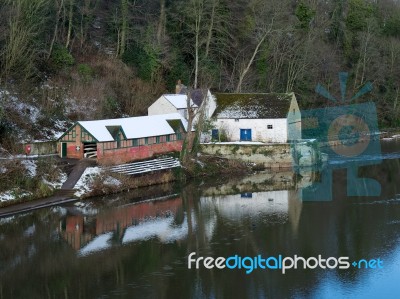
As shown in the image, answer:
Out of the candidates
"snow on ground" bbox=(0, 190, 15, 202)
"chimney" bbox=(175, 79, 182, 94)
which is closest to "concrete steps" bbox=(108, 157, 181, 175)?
"snow on ground" bbox=(0, 190, 15, 202)

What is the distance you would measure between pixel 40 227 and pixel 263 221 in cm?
851

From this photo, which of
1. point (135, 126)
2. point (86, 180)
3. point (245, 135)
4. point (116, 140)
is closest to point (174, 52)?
point (245, 135)

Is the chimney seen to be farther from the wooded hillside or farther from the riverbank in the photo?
the riverbank

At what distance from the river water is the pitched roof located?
8.27m

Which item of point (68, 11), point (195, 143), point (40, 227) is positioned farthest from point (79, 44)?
point (40, 227)

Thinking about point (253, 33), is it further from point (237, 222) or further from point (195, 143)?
point (237, 222)

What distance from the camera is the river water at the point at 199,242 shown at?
669 inches

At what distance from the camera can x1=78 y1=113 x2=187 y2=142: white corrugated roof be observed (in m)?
31.1

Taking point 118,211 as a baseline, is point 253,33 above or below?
above

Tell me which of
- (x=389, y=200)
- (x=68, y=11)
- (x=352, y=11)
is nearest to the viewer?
(x=389, y=200)

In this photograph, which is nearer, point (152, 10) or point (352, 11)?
point (152, 10)

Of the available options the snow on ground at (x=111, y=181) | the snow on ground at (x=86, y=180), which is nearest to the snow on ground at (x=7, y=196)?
the snow on ground at (x=86, y=180)

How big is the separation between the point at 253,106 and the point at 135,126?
922cm

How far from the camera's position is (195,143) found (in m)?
35.9
